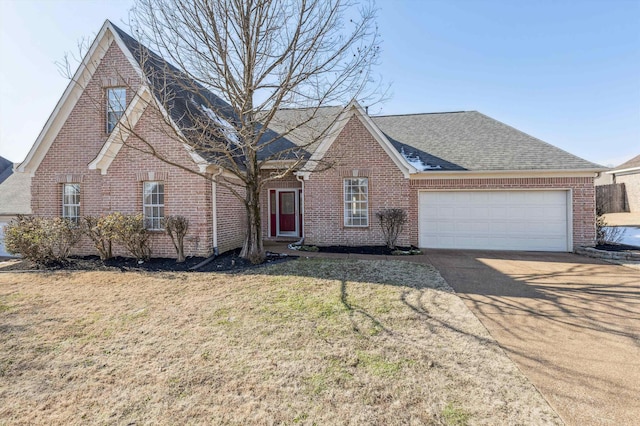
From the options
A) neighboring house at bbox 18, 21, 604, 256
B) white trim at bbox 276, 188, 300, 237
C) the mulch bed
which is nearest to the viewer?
the mulch bed

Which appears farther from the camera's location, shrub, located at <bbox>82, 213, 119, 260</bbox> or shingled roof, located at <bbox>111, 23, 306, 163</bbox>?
shrub, located at <bbox>82, 213, 119, 260</bbox>

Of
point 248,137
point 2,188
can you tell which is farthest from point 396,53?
point 2,188

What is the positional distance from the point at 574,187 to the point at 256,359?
1210 centimetres

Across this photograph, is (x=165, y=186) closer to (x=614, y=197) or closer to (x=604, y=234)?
(x=604, y=234)

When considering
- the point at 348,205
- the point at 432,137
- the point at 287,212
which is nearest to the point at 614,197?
the point at 432,137

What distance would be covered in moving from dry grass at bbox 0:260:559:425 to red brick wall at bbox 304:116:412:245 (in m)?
4.91

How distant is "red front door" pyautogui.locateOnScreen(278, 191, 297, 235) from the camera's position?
44.2ft

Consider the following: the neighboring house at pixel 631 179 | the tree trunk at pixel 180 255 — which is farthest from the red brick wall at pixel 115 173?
the neighboring house at pixel 631 179

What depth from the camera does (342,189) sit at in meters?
11.2

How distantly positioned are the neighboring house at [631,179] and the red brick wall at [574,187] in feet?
50.5

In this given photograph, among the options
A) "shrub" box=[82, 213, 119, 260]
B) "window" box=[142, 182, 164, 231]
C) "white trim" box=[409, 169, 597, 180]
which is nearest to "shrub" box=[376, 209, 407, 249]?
"white trim" box=[409, 169, 597, 180]

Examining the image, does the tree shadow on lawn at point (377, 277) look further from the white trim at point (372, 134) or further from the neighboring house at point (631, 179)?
the neighboring house at point (631, 179)

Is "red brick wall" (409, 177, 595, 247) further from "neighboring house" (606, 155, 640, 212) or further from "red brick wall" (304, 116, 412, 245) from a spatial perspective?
"neighboring house" (606, 155, 640, 212)

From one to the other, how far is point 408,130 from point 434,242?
5.58 meters
